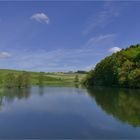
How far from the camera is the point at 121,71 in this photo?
275ft

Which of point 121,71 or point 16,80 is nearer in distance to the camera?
point 121,71

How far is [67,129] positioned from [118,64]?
69.1 meters

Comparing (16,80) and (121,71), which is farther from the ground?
(121,71)

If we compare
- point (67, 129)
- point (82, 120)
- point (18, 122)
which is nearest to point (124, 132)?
point (67, 129)

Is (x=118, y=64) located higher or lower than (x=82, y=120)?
higher

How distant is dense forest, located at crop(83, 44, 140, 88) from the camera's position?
76.2 meters

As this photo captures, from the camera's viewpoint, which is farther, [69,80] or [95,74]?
[69,80]

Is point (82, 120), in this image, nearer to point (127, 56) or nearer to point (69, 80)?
point (127, 56)

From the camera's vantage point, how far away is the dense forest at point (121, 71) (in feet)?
250

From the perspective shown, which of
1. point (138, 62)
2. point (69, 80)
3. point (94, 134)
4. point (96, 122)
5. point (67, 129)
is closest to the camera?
point (94, 134)

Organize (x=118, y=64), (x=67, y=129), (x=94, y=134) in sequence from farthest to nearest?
(x=118, y=64), (x=67, y=129), (x=94, y=134)

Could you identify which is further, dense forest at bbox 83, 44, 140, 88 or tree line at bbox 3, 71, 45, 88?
tree line at bbox 3, 71, 45, 88

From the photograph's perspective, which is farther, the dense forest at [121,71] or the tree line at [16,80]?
the tree line at [16,80]

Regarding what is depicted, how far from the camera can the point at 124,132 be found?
65.0 ft
